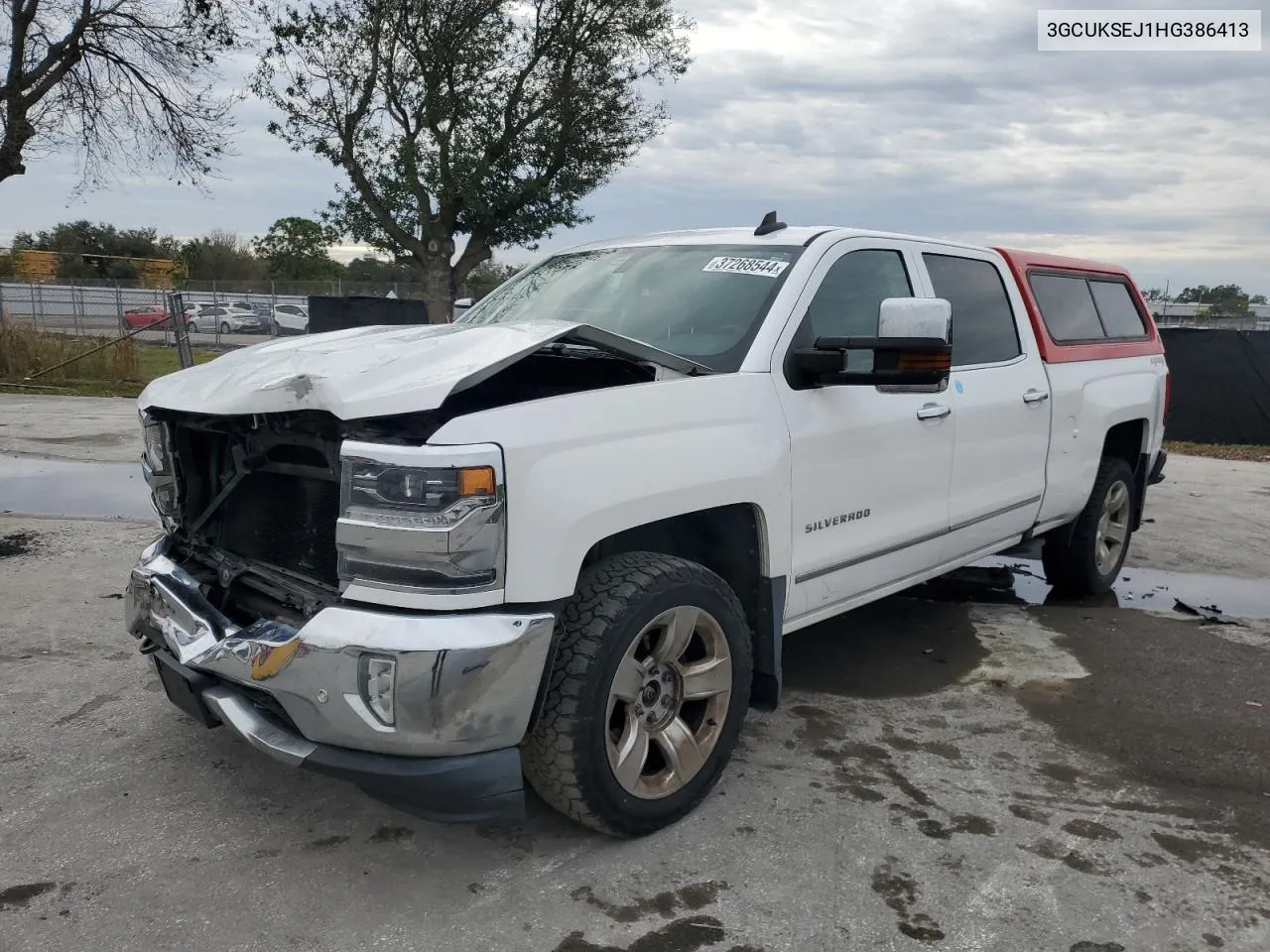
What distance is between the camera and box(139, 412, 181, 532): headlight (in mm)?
3393

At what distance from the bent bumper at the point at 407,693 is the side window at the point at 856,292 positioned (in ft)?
5.67

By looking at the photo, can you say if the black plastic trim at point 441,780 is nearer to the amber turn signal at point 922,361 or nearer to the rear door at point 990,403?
the amber turn signal at point 922,361

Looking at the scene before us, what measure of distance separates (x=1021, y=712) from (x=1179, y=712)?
2.18 feet

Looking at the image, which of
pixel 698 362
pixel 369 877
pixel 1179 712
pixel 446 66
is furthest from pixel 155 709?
pixel 446 66

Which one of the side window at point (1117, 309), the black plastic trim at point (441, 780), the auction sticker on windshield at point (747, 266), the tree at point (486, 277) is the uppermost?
the tree at point (486, 277)

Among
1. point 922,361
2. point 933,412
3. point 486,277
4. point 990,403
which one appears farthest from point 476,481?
point 486,277

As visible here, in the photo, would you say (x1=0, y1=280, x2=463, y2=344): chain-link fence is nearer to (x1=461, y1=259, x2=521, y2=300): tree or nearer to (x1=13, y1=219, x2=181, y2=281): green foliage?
(x1=461, y1=259, x2=521, y2=300): tree

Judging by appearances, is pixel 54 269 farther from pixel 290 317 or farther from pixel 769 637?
pixel 769 637

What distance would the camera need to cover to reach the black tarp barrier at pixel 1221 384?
1388 cm

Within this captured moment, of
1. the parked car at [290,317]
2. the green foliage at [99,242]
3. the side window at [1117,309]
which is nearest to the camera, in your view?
the side window at [1117,309]

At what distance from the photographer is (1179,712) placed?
4.19 meters

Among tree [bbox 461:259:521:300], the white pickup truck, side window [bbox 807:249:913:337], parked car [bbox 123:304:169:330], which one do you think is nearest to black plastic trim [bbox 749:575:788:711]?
the white pickup truck

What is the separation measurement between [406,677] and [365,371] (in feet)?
2.74

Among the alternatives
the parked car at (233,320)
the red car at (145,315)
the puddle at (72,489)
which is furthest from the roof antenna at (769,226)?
the parked car at (233,320)
